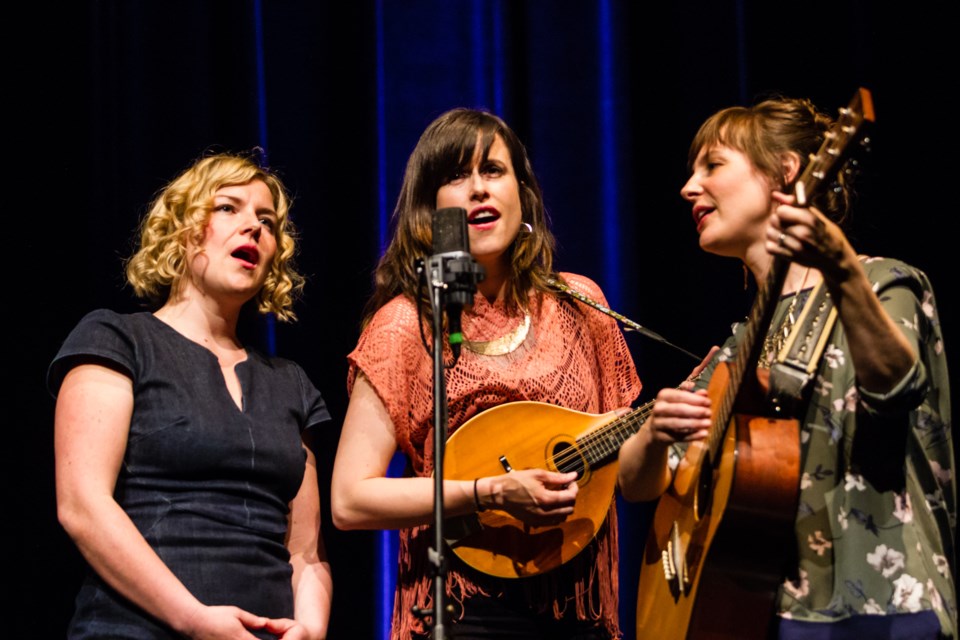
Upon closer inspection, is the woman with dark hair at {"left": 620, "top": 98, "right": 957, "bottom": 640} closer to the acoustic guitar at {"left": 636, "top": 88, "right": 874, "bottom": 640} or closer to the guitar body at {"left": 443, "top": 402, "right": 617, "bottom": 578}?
the acoustic guitar at {"left": 636, "top": 88, "right": 874, "bottom": 640}

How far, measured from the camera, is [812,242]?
165 cm

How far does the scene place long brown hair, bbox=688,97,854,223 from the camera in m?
2.26

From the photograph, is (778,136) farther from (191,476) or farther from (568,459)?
(191,476)

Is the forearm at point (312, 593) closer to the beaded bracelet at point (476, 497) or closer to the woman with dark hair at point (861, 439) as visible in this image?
the beaded bracelet at point (476, 497)

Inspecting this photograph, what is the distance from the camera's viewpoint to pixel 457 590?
227 cm

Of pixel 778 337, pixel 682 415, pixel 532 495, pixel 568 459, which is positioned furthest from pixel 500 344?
pixel 778 337

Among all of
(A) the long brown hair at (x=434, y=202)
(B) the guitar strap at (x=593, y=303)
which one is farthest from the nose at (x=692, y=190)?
(A) the long brown hair at (x=434, y=202)

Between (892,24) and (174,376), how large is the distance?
2470 millimetres

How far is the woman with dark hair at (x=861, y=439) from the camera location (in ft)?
5.63

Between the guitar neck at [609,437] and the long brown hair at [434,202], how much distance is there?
0.41 meters

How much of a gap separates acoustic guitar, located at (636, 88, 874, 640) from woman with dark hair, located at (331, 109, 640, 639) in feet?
0.98

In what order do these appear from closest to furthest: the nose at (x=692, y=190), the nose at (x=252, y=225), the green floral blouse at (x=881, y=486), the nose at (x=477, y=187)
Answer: the green floral blouse at (x=881, y=486) < the nose at (x=692, y=190) < the nose at (x=477, y=187) < the nose at (x=252, y=225)

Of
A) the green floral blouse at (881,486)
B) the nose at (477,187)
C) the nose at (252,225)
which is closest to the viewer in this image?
the green floral blouse at (881,486)

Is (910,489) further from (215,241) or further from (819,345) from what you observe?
(215,241)
